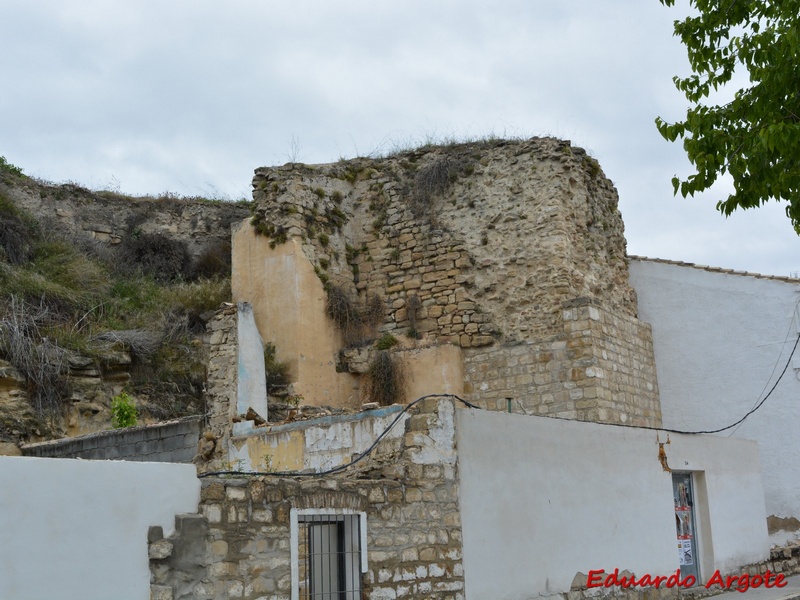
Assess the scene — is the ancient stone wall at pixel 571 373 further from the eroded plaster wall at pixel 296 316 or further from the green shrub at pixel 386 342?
the eroded plaster wall at pixel 296 316

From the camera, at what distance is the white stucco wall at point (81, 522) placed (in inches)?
216

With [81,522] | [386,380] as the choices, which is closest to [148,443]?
[386,380]

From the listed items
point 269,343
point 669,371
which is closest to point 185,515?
point 269,343

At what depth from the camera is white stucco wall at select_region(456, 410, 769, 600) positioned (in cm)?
859

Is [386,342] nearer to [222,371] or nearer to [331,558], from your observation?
[222,371]

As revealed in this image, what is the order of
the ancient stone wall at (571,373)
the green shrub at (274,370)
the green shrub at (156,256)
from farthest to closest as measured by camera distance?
1. the green shrub at (156,256)
2. the green shrub at (274,370)
3. the ancient stone wall at (571,373)

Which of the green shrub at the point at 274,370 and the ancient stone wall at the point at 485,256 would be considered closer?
the ancient stone wall at the point at 485,256

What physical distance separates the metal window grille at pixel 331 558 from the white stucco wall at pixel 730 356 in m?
9.50

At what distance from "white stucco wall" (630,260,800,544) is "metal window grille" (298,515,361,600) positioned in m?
9.50

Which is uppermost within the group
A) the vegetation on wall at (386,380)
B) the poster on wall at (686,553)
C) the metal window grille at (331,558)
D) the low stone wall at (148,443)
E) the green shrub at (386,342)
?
the green shrub at (386,342)

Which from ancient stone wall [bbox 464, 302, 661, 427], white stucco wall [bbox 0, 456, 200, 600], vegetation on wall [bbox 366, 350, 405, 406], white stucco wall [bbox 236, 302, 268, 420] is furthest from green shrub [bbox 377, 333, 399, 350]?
white stucco wall [bbox 0, 456, 200, 600]

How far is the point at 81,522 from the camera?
19.0ft

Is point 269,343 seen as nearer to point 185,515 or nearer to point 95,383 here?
point 95,383

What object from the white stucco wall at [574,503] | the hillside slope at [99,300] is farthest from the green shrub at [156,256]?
the white stucco wall at [574,503]
